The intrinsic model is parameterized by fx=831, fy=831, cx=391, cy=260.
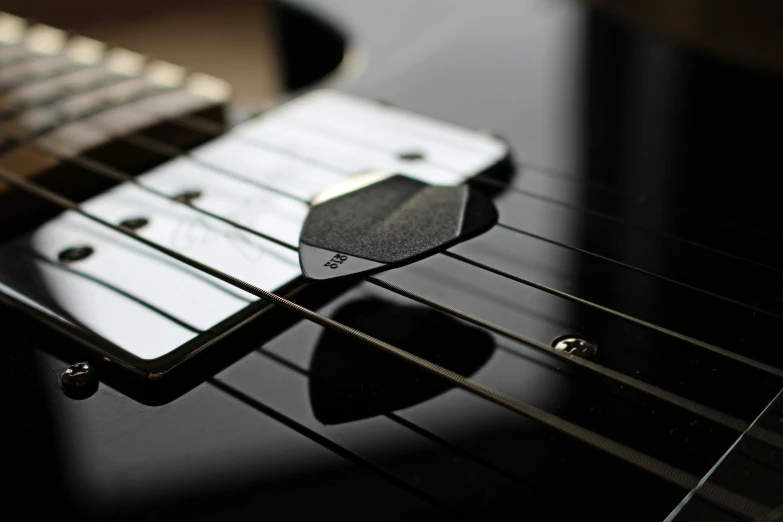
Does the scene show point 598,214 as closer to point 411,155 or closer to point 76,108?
point 411,155

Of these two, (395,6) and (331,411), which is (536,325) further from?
(395,6)

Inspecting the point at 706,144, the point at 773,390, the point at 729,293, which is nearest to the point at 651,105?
the point at 706,144

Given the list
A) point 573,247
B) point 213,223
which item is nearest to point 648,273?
point 573,247

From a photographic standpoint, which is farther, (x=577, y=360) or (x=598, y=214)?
(x=598, y=214)

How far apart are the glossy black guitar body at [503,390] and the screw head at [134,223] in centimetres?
10

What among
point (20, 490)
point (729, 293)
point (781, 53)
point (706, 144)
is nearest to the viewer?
point (20, 490)

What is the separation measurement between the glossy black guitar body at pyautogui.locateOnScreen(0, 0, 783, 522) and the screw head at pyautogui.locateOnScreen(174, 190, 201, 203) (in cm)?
15

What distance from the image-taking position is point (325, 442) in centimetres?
42

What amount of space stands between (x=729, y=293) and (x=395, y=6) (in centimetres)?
77

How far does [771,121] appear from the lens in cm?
A: 78

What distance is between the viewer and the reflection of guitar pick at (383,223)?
1.59ft

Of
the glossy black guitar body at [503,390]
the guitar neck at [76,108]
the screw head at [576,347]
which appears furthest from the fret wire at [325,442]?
the guitar neck at [76,108]

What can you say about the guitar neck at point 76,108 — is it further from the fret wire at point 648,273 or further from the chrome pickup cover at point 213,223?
the fret wire at point 648,273

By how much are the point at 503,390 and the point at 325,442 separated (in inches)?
3.9
